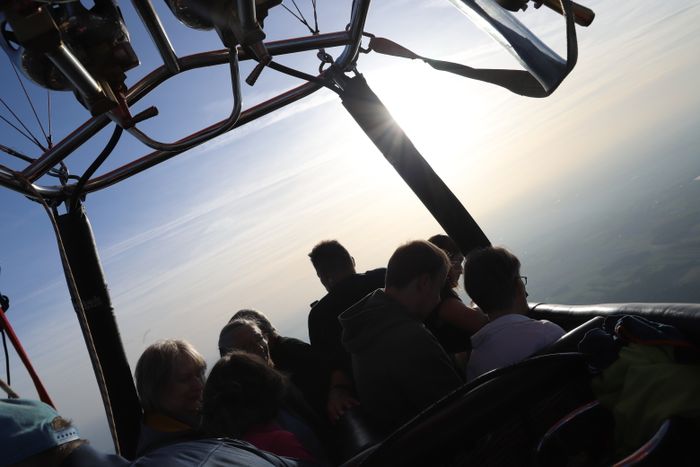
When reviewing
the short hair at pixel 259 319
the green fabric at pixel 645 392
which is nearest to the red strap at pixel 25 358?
the short hair at pixel 259 319

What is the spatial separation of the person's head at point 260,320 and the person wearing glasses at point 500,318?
1898mm

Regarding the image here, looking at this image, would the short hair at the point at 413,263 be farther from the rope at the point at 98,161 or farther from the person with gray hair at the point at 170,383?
the rope at the point at 98,161

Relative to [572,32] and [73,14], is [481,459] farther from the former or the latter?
[73,14]

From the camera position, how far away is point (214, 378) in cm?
206

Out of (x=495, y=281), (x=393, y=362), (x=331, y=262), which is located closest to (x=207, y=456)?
(x=393, y=362)

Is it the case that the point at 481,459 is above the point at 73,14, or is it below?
below

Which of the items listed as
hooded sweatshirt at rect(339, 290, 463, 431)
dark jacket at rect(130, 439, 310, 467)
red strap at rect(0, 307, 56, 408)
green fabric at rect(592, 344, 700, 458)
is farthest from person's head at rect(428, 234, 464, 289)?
red strap at rect(0, 307, 56, 408)

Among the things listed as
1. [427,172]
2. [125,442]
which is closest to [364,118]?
[427,172]

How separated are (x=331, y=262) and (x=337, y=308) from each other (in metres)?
0.44

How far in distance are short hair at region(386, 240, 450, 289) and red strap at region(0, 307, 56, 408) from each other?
1.80m

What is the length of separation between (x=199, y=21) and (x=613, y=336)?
1.89m

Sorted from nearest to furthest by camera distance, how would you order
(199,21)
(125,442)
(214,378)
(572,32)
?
1. (572,32)
2. (199,21)
3. (214,378)
4. (125,442)

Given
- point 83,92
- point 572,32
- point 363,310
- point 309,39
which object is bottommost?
point 363,310

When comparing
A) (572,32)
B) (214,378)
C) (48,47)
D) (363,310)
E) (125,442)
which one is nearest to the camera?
(572,32)
